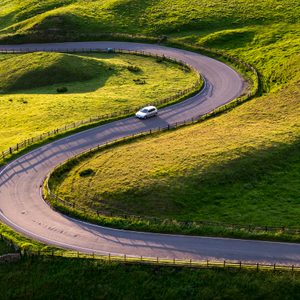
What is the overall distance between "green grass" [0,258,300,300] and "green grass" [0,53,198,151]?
95.6 feet

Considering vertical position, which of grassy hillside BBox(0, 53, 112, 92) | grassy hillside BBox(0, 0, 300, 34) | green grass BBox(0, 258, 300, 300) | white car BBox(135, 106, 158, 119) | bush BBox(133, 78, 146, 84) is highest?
grassy hillside BBox(0, 0, 300, 34)

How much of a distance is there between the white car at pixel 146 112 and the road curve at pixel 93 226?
1124 mm

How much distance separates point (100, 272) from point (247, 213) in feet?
55.0

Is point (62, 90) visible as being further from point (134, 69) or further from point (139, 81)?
point (134, 69)

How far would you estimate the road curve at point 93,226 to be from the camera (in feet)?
164

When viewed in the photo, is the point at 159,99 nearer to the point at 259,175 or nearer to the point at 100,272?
the point at 259,175

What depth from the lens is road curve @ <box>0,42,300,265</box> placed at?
1971 inches

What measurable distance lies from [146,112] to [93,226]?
104 feet

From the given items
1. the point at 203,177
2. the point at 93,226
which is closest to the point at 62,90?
the point at 203,177

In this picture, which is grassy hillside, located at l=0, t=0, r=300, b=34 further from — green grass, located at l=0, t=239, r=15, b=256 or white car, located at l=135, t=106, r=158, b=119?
green grass, located at l=0, t=239, r=15, b=256

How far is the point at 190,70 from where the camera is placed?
10794 cm

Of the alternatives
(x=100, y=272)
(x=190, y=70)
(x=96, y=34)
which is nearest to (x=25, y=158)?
(x=100, y=272)

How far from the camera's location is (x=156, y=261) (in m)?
48.8

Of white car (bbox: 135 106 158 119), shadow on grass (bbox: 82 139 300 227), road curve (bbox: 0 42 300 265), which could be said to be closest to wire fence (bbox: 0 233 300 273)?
road curve (bbox: 0 42 300 265)
